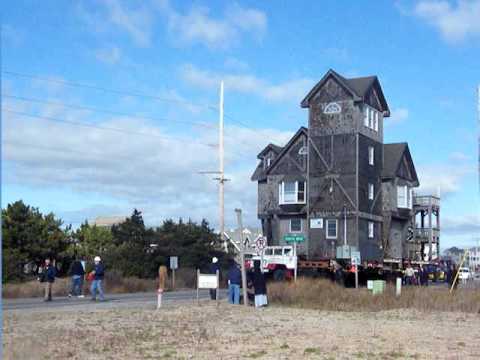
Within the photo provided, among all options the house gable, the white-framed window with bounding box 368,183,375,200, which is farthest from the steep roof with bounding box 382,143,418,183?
the house gable

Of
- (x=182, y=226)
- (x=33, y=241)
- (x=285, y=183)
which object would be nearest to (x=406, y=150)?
(x=285, y=183)

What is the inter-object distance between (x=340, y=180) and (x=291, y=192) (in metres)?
4.61

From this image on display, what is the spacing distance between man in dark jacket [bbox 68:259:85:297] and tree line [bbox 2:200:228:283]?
1563 cm

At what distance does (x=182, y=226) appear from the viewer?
179ft

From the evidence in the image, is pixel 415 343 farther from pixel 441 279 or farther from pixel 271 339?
pixel 441 279

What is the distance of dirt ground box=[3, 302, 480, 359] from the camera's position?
13281 millimetres

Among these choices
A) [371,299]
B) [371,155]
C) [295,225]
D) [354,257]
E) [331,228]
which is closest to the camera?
[371,299]

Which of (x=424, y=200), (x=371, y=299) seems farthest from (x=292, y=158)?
(x=371, y=299)

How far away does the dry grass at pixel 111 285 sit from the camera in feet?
117

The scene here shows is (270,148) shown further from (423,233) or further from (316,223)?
(423,233)

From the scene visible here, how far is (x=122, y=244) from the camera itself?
55031mm

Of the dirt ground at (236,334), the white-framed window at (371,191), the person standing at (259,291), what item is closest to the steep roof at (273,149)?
the white-framed window at (371,191)

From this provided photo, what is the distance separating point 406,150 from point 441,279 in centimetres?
1048

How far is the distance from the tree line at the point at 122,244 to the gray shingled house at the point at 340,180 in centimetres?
644
